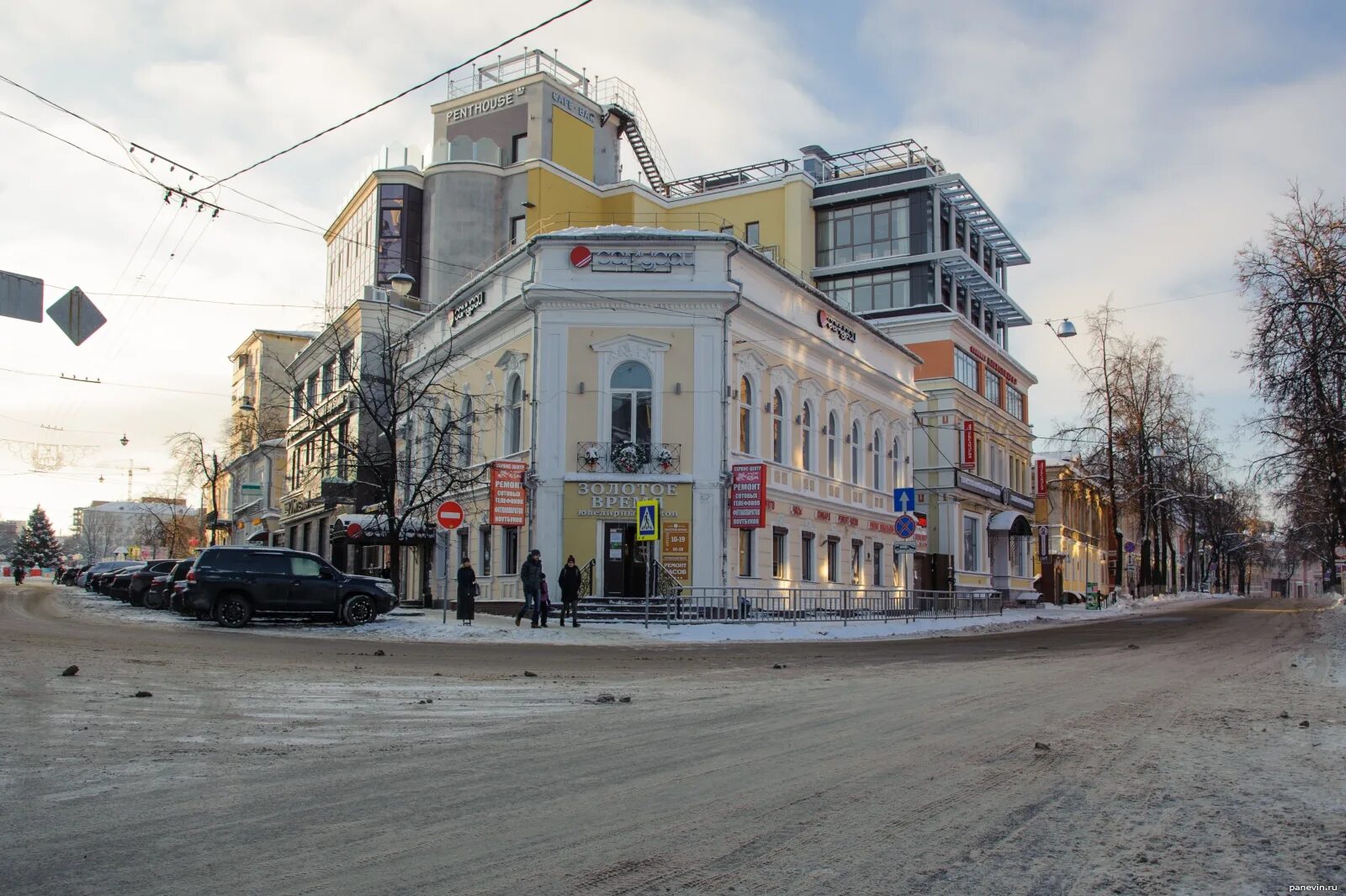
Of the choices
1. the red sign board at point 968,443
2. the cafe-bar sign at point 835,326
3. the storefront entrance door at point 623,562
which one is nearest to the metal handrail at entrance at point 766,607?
the storefront entrance door at point 623,562

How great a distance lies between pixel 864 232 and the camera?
52.5m

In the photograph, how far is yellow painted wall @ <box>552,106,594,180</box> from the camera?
51594 mm

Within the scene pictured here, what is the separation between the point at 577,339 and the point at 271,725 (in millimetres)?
23091

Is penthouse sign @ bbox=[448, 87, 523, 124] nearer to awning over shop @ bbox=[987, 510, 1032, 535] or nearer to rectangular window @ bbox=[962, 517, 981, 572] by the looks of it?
rectangular window @ bbox=[962, 517, 981, 572]

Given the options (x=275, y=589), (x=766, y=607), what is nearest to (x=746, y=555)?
(x=766, y=607)

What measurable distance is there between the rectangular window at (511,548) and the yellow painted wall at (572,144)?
24.4m

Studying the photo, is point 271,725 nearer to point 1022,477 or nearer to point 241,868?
point 241,868

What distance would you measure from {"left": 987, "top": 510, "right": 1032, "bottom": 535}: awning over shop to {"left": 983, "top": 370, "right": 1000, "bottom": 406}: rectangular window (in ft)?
20.4

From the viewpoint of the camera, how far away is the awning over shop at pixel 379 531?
37000 mm

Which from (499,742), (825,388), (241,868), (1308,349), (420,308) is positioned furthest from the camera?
(420,308)

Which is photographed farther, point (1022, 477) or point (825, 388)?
point (1022, 477)

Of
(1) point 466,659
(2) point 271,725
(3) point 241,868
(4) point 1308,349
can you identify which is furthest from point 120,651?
(4) point 1308,349

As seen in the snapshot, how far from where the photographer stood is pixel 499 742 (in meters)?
8.56

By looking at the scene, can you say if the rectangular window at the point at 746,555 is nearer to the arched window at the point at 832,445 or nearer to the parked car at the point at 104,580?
the arched window at the point at 832,445
